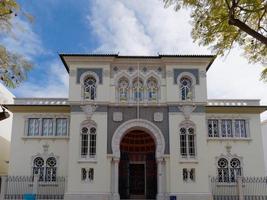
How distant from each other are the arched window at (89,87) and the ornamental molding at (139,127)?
9.84ft

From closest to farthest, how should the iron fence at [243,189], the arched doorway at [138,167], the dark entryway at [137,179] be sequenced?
the iron fence at [243,189] < the arched doorway at [138,167] < the dark entryway at [137,179]

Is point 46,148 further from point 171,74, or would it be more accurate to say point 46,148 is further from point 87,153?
point 171,74

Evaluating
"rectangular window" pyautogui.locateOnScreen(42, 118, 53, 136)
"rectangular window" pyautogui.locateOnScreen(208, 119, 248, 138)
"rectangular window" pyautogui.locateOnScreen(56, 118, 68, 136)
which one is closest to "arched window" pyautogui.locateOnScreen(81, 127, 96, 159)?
A: "rectangular window" pyautogui.locateOnScreen(56, 118, 68, 136)

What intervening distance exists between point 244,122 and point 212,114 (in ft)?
7.98

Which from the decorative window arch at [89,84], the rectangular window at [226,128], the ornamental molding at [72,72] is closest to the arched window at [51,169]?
the decorative window arch at [89,84]

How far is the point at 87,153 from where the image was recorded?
2302cm

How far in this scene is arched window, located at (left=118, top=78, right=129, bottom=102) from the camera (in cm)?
2411

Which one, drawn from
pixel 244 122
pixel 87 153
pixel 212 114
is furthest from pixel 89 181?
pixel 244 122

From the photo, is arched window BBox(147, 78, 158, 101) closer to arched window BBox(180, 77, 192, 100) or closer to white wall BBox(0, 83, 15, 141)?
arched window BBox(180, 77, 192, 100)

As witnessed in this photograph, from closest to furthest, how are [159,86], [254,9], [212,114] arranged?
[254,9] < [159,86] < [212,114]

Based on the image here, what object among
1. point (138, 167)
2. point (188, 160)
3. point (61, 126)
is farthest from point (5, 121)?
point (188, 160)

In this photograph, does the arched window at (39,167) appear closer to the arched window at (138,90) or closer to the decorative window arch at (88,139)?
the decorative window arch at (88,139)

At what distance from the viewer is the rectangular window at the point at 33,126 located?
25375 millimetres

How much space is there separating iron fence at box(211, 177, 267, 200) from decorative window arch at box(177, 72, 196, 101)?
604 cm
